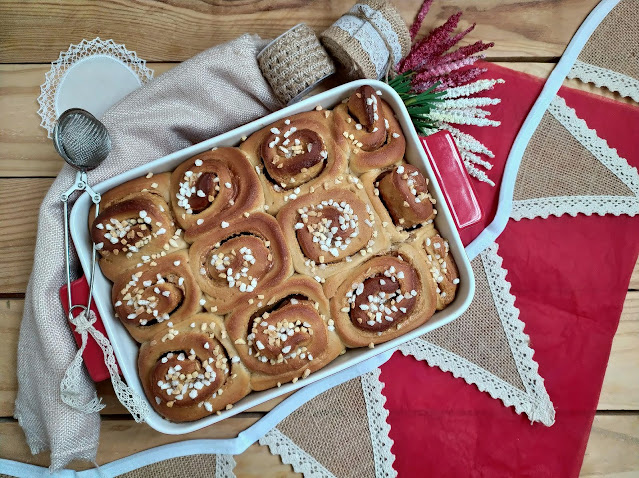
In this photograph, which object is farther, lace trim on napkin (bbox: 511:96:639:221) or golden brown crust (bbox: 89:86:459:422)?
lace trim on napkin (bbox: 511:96:639:221)

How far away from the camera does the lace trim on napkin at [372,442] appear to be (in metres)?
1.54

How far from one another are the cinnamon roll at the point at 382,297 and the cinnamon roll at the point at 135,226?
1.40 ft

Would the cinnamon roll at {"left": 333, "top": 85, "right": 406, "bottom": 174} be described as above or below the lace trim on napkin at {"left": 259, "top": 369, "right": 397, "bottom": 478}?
above

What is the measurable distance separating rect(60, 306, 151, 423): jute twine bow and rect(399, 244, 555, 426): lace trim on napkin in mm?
788

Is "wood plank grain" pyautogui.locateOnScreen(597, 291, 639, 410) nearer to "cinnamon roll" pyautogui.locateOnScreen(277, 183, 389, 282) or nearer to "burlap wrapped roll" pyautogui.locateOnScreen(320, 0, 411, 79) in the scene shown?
"cinnamon roll" pyautogui.locateOnScreen(277, 183, 389, 282)

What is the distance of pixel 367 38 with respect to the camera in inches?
53.5

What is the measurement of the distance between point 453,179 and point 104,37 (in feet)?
3.52

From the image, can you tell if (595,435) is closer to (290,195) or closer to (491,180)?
(491,180)

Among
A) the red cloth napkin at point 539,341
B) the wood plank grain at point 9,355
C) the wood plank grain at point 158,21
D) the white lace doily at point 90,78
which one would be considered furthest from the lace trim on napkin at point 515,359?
the white lace doily at point 90,78

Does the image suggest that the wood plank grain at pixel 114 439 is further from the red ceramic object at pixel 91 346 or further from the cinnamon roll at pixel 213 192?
the cinnamon roll at pixel 213 192

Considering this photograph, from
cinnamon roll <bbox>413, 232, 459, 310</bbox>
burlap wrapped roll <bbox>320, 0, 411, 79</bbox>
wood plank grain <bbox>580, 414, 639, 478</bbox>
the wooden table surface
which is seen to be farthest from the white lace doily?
wood plank grain <bbox>580, 414, 639, 478</bbox>

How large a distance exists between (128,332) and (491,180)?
3.68 feet

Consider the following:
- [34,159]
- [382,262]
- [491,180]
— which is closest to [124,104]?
[34,159]

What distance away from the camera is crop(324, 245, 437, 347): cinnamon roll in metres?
1.32
